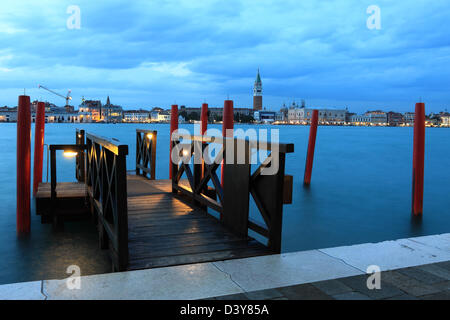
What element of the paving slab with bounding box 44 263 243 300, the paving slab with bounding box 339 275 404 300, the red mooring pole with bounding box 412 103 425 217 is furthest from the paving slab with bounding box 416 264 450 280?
the red mooring pole with bounding box 412 103 425 217

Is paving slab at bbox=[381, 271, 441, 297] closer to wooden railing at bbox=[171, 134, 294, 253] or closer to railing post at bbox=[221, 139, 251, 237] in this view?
wooden railing at bbox=[171, 134, 294, 253]


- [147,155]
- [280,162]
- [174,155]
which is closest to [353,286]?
[280,162]

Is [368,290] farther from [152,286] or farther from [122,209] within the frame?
[122,209]

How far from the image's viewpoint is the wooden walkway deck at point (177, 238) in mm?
4684

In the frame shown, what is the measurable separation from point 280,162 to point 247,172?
0.77m

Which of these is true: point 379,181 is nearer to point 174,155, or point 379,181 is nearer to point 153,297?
point 174,155

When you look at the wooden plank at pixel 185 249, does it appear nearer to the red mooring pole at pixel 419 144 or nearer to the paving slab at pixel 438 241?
the paving slab at pixel 438 241

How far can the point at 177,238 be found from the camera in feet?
18.1

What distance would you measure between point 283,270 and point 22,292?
2403 millimetres

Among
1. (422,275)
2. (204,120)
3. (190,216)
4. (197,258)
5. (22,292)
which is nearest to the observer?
(22,292)

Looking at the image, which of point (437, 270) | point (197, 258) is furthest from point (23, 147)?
point (437, 270)

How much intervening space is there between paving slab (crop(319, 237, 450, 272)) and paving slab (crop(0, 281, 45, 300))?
3.01m

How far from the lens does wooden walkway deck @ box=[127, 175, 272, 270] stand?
184 inches

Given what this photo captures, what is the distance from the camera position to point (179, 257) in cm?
468
